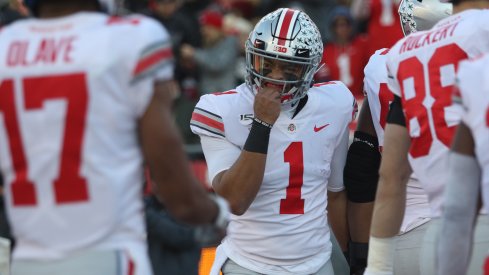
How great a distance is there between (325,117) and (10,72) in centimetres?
178

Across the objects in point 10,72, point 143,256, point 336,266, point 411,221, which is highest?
point 10,72

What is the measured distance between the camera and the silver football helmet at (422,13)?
4.74 m

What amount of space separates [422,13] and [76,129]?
6.61 ft

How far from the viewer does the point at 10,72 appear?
3377 millimetres

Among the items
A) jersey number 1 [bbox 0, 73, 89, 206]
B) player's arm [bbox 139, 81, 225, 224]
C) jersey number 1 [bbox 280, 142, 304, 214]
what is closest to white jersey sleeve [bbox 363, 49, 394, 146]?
jersey number 1 [bbox 280, 142, 304, 214]

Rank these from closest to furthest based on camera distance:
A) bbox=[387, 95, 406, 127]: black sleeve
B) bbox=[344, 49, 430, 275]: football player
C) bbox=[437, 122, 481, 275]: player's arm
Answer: bbox=[437, 122, 481, 275]: player's arm, bbox=[387, 95, 406, 127]: black sleeve, bbox=[344, 49, 430, 275]: football player

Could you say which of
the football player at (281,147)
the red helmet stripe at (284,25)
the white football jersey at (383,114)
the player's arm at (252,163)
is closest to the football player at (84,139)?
the player's arm at (252,163)

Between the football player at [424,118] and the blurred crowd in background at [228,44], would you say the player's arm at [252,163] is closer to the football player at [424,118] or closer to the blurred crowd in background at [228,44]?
the football player at [424,118]

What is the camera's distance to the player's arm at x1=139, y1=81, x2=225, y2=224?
3.37m

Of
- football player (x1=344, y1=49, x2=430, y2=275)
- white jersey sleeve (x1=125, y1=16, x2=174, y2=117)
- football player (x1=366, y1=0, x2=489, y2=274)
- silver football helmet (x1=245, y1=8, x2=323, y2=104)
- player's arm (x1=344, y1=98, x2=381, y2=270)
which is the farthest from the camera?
player's arm (x1=344, y1=98, x2=381, y2=270)

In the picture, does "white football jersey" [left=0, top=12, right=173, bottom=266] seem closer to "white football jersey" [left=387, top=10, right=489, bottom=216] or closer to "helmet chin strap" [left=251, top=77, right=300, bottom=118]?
"white football jersey" [left=387, top=10, right=489, bottom=216]

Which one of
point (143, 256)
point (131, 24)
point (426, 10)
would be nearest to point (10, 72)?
point (131, 24)

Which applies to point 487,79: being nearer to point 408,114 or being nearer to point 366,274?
point 408,114

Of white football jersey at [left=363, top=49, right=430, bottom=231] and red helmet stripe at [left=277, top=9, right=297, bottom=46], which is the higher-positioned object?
red helmet stripe at [left=277, top=9, right=297, bottom=46]
